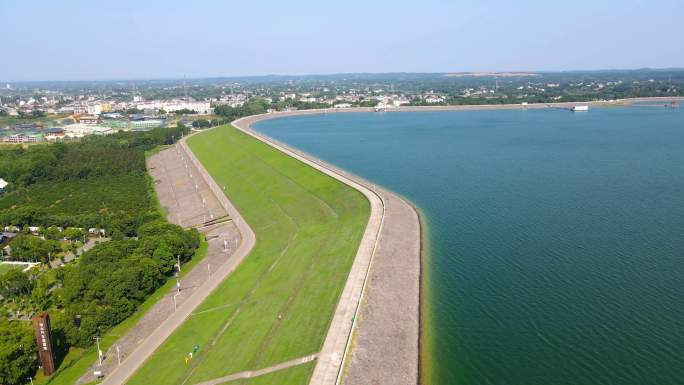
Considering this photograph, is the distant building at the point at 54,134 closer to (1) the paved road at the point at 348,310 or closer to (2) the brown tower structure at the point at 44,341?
(1) the paved road at the point at 348,310

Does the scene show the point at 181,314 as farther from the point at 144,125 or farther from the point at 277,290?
the point at 144,125

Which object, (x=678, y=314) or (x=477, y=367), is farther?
(x=678, y=314)

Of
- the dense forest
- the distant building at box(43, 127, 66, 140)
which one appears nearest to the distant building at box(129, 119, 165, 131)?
the distant building at box(43, 127, 66, 140)

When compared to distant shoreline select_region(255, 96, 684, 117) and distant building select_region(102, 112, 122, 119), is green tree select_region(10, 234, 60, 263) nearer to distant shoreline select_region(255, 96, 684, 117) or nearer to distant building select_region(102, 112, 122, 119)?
distant building select_region(102, 112, 122, 119)

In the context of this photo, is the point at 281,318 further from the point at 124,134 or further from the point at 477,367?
the point at 124,134

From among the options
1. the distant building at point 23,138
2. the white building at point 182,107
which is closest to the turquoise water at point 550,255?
the distant building at point 23,138

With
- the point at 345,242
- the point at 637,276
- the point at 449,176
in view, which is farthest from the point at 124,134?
the point at 637,276
